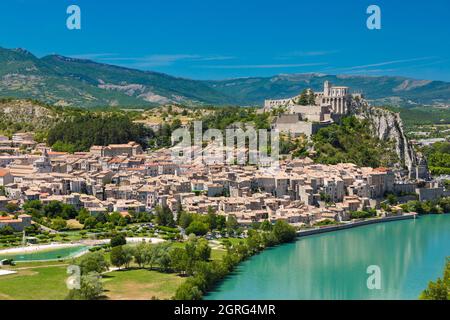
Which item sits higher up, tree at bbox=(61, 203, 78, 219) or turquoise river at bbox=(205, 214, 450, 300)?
tree at bbox=(61, 203, 78, 219)

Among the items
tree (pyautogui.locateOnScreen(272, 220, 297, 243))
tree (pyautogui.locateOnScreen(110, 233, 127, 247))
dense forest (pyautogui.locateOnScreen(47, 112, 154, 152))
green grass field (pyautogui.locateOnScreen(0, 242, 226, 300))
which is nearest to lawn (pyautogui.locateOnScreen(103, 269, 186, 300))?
green grass field (pyautogui.locateOnScreen(0, 242, 226, 300))

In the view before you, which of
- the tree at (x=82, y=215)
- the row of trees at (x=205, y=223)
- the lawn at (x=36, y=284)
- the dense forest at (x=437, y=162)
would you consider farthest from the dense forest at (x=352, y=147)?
the lawn at (x=36, y=284)

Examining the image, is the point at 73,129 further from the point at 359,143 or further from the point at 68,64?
the point at 68,64

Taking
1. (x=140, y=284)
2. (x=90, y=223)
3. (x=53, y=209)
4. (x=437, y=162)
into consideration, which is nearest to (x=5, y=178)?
(x=53, y=209)

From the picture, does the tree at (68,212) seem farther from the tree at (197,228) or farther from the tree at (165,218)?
the tree at (197,228)

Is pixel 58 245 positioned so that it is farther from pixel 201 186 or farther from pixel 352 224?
pixel 352 224

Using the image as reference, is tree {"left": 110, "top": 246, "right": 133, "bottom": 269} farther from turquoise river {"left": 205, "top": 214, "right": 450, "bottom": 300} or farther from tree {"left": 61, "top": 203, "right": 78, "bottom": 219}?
tree {"left": 61, "top": 203, "right": 78, "bottom": 219}
